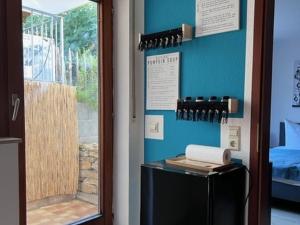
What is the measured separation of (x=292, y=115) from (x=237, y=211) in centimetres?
385

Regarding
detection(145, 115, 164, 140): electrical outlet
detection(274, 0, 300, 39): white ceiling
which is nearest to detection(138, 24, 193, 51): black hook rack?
detection(145, 115, 164, 140): electrical outlet

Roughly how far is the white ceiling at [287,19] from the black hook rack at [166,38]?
2696 millimetres

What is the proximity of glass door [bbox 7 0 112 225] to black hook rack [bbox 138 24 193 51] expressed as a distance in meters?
0.31

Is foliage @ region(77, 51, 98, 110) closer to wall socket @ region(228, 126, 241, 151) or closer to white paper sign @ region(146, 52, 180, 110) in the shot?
white paper sign @ region(146, 52, 180, 110)

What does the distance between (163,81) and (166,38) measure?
29cm

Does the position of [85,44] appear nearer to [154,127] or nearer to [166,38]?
[166,38]

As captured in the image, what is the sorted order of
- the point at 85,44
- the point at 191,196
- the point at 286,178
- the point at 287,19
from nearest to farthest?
the point at 191,196 → the point at 85,44 → the point at 286,178 → the point at 287,19

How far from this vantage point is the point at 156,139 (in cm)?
207

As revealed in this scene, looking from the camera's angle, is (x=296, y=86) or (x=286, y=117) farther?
(x=286, y=117)

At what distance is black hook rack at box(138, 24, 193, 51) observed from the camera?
1.79 m

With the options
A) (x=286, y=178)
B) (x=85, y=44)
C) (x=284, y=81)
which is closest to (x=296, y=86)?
(x=284, y=81)

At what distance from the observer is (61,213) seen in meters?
1.92

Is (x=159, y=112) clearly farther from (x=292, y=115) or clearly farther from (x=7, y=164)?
(x=292, y=115)

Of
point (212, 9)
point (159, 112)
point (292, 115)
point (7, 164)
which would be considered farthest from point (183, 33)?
point (292, 115)
